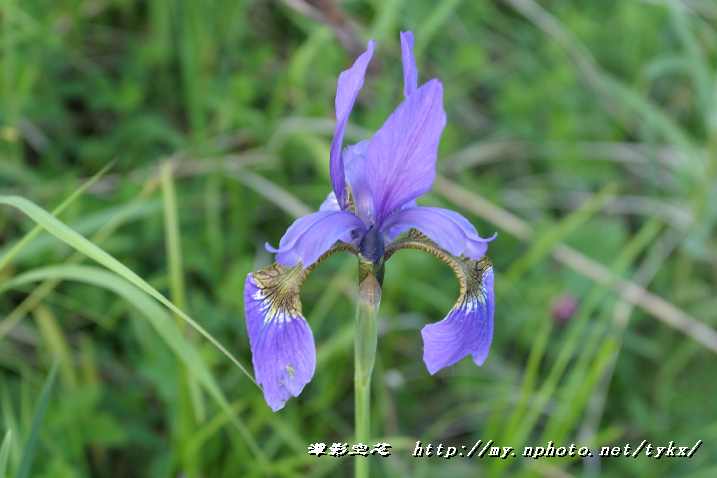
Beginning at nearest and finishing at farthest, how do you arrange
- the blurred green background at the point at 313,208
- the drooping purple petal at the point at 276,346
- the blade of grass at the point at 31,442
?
the drooping purple petal at the point at 276,346 < the blade of grass at the point at 31,442 < the blurred green background at the point at 313,208

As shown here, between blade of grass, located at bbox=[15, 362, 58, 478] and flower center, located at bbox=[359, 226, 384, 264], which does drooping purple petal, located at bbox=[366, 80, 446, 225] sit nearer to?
flower center, located at bbox=[359, 226, 384, 264]

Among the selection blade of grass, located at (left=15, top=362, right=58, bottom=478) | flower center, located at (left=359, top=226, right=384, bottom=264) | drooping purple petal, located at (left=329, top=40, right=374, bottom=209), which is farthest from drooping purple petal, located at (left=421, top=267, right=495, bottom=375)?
blade of grass, located at (left=15, top=362, right=58, bottom=478)

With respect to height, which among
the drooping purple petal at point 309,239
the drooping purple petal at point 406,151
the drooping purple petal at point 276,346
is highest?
the drooping purple petal at point 406,151

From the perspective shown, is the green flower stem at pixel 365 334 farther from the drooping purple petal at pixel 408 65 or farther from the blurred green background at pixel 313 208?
the blurred green background at pixel 313 208

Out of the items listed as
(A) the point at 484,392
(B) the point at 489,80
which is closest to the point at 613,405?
(A) the point at 484,392

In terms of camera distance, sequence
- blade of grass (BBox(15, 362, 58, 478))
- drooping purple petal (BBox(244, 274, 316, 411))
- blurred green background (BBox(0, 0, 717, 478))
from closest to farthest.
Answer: drooping purple petal (BBox(244, 274, 316, 411)) < blade of grass (BBox(15, 362, 58, 478)) < blurred green background (BBox(0, 0, 717, 478))

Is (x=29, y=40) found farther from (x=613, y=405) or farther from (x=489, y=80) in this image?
(x=613, y=405)

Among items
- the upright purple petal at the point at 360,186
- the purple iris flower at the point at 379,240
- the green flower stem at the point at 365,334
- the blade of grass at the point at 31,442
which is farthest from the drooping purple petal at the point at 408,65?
the blade of grass at the point at 31,442
